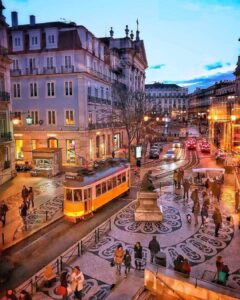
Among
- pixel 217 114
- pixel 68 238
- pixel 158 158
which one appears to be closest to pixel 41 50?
pixel 158 158

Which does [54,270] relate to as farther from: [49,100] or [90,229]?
[49,100]

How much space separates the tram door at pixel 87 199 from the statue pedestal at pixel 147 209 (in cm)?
289

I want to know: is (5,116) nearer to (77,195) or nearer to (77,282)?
(77,195)

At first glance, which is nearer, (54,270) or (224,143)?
(54,270)

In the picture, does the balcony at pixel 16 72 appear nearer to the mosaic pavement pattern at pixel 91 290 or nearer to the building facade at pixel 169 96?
the mosaic pavement pattern at pixel 91 290

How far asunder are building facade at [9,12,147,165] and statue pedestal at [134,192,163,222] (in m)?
17.9

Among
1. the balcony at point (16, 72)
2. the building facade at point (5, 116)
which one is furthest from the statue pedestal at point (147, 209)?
the balcony at point (16, 72)

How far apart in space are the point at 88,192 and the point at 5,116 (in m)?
14.8

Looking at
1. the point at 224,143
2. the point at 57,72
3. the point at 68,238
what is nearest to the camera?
the point at 68,238

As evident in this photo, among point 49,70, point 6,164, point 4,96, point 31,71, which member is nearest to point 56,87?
point 49,70

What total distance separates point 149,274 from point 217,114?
58105 millimetres

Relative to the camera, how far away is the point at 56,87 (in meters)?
37.8

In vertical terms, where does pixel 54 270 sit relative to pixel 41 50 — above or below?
Result: below

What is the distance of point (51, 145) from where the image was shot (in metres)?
39.1
